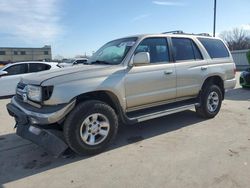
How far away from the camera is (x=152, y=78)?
16.7 ft

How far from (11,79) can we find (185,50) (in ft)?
24.8

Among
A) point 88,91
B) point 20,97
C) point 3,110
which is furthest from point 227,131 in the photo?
point 3,110

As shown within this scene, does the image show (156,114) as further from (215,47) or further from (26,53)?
(26,53)

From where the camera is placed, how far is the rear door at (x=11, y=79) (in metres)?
10.6

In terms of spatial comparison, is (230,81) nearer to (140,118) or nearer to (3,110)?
(140,118)

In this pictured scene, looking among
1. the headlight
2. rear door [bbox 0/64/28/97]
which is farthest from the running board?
rear door [bbox 0/64/28/97]

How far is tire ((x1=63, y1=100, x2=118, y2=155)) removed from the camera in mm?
4172

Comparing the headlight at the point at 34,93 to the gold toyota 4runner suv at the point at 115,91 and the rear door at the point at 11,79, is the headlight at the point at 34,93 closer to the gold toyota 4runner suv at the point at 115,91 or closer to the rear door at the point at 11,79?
the gold toyota 4runner suv at the point at 115,91

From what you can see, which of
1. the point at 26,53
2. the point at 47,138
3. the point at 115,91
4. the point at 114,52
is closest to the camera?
the point at 47,138

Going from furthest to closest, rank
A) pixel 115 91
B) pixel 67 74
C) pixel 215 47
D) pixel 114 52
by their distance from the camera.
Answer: pixel 215 47 → pixel 114 52 → pixel 115 91 → pixel 67 74

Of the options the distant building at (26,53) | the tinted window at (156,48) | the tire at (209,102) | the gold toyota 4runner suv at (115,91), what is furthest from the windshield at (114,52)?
the distant building at (26,53)

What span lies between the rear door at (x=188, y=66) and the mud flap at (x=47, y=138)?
2.72m

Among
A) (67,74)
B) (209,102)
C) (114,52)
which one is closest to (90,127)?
(67,74)

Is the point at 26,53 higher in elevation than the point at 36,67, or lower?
higher
